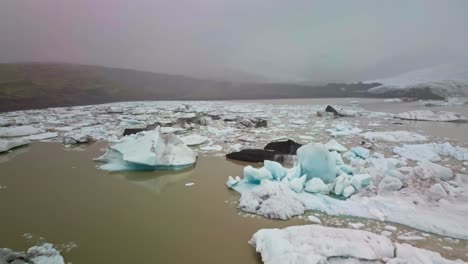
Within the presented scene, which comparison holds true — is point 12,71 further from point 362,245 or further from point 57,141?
point 362,245

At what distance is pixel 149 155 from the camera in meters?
5.27

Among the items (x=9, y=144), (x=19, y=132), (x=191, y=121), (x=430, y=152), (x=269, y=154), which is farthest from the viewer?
(x=191, y=121)

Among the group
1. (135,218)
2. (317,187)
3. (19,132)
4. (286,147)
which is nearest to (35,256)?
(135,218)

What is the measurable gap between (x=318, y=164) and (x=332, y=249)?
7.27 feet

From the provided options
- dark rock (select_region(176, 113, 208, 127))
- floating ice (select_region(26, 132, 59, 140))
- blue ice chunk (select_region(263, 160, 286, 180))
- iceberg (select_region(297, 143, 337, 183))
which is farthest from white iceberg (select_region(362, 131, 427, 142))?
floating ice (select_region(26, 132, 59, 140))

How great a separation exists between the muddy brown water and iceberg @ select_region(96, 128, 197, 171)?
18 cm

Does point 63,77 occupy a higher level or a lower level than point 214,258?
higher

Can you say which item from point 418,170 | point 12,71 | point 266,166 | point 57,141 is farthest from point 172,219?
point 12,71

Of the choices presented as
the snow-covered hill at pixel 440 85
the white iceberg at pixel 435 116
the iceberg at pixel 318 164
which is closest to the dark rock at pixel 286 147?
the iceberg at pixel 318 164

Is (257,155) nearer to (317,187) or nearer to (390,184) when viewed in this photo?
(317,187)

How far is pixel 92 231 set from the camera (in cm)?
311

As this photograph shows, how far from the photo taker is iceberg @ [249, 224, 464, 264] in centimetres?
231

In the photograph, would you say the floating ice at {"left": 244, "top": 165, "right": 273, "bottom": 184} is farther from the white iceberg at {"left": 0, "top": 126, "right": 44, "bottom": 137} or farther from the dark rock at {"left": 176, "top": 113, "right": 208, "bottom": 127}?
the white iceberg at {"left": 0, "top": 126, "right": 44, "bottom": 137}

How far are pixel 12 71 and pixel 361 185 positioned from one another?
76.3 ft
